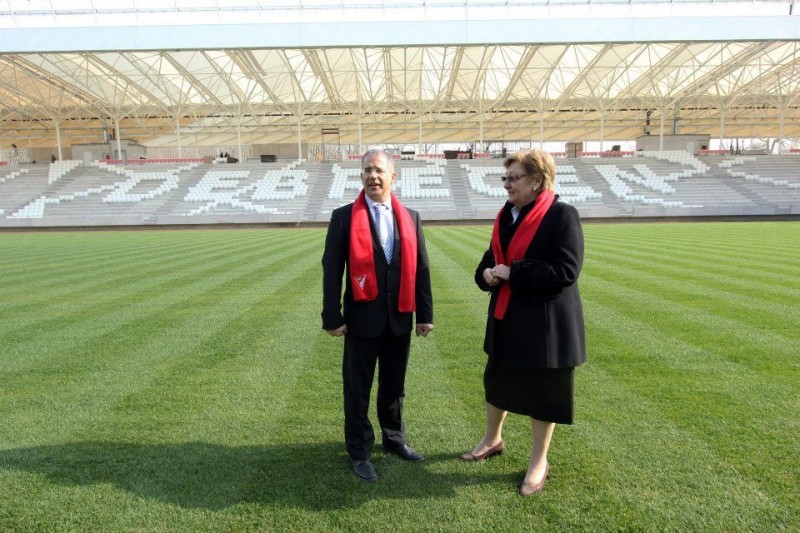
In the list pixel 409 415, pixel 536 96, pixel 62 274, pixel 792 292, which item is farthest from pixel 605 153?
pixel 409 415

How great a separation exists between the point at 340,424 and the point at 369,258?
1.53m

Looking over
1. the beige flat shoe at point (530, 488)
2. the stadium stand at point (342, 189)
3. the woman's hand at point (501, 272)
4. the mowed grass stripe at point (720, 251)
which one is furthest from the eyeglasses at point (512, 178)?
the stadium stand at point (342, 189)

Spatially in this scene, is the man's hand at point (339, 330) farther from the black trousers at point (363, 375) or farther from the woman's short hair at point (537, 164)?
the woman's short hair at point (537, 164)

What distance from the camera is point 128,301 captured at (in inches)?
342

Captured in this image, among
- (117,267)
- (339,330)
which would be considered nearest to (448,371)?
(339,330)

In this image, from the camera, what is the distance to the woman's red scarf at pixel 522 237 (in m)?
3.04

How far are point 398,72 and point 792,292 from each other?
106 feet

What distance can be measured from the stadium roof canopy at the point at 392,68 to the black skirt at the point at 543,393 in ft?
90.5

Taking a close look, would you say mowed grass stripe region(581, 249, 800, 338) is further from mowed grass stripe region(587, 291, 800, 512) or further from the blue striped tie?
the blue striped tie

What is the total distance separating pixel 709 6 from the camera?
28031mm

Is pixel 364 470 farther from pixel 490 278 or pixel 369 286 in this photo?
pixel 490 278

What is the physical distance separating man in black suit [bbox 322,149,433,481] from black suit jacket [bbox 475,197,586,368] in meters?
0.69

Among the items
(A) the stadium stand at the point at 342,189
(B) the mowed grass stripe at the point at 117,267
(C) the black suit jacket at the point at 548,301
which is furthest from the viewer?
(A) the stadium stand at the point at 342,189

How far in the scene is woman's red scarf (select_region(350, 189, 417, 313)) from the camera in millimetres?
3301
